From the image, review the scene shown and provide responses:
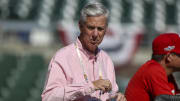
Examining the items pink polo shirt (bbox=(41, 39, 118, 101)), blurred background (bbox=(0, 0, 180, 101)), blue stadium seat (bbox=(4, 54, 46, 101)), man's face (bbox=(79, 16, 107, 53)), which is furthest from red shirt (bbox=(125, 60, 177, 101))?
blue stadium seat (bbox=(4, 54, 46, 101))

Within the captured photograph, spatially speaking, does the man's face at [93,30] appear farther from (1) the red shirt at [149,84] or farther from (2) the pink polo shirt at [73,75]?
(1) the red shirt at [149,84]

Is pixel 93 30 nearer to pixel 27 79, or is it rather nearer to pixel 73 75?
pixel 73 75

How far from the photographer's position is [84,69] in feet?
6.75

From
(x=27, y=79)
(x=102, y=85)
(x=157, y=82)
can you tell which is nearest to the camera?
(x=102, y=85)

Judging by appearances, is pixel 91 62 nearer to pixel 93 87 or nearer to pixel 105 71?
pixel 105 71

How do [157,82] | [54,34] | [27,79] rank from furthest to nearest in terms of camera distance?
[54,34] < [27,79] < [157,82]

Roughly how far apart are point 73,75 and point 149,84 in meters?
0.47

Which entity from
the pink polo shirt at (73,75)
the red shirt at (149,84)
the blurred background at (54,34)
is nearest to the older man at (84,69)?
the pink polo shirt at (73,75)

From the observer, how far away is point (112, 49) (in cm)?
993

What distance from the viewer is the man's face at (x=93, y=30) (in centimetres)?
201

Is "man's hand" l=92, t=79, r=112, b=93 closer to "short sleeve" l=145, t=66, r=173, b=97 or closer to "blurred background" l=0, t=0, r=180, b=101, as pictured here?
"short sleeve" l=145, t=66, r=173, b=97

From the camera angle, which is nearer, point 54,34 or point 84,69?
point 84,69

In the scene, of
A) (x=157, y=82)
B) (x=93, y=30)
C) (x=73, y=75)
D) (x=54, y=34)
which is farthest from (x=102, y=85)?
(x=54, y=34)

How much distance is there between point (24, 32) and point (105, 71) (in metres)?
11.8
